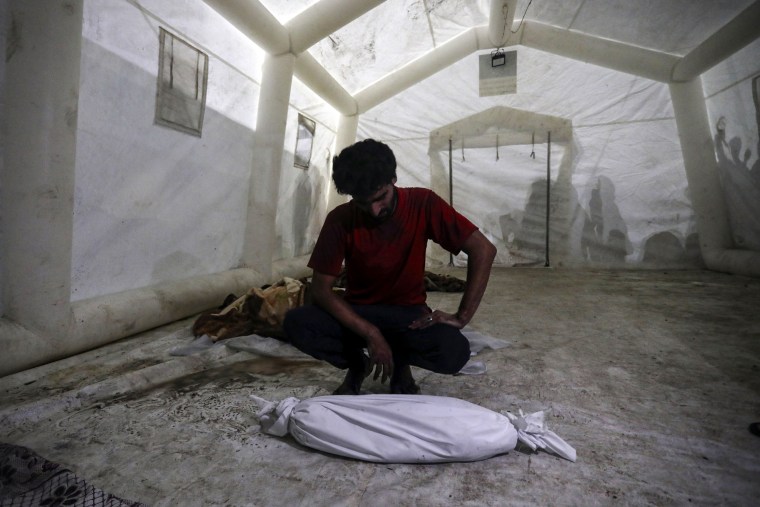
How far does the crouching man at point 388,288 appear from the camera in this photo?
5.91ft

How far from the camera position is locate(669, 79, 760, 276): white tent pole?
5992 millimetres

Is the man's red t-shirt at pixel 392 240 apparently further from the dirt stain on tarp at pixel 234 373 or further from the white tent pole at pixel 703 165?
the white tent pole at pixel 703 165

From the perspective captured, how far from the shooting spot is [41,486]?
1.25 meters

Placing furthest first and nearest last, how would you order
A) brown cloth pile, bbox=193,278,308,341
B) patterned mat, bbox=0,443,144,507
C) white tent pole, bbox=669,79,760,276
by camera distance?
white tent pole, bbox=669,79,760,276 → brown cloth pile, bbox=193,278,308,341 → patterned mat, bbox=0,443,144,507

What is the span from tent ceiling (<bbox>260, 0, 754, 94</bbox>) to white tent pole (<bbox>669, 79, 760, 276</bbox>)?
2.02ft

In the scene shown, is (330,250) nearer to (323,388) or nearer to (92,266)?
(323,388)

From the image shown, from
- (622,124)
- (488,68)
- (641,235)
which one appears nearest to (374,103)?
(488,68)

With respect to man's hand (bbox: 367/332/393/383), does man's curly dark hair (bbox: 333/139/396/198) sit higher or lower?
higher

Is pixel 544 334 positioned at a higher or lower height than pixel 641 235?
lower

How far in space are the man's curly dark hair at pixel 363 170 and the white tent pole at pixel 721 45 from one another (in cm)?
548

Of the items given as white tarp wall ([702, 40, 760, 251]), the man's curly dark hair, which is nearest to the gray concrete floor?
the man's curly dark hair

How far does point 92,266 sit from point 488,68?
6.42 metres

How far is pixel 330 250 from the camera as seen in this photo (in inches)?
72.4

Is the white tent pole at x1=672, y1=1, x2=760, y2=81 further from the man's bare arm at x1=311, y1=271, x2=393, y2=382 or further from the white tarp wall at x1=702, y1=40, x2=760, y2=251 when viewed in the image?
the man's bare arm at x1=311, y1=271, x2=393, y2=382
